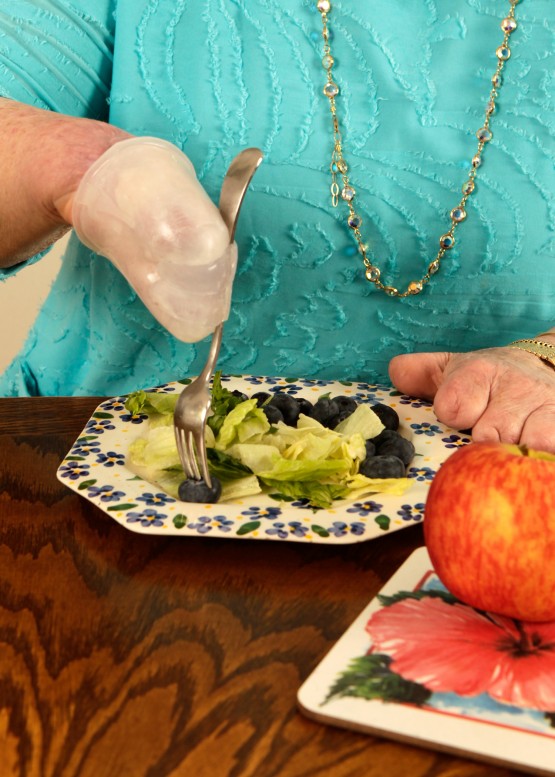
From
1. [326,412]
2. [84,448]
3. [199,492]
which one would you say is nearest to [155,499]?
[199,492]

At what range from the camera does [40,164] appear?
797mm

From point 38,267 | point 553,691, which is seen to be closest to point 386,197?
point 553,691

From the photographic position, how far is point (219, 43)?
108 centimetres

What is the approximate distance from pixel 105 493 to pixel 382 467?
228 millimetres

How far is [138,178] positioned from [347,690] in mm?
387

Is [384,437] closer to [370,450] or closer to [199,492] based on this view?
[370,450]

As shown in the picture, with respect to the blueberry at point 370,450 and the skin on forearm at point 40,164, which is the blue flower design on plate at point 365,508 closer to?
the blueberry at point 370,450

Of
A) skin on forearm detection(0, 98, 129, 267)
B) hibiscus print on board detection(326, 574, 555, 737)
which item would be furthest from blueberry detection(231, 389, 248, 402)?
hibiscus print on board detection(326, 574, 555, 737)

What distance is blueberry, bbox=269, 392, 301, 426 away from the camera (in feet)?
2.94

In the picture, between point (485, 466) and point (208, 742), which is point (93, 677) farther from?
point (485, 466)

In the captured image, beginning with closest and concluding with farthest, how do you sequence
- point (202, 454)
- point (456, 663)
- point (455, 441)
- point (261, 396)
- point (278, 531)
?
point (456, 663), point (278, 531), point (202, 454), point (455, 441), point (261, 396)

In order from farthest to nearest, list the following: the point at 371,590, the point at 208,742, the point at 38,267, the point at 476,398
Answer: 1. the point at 38,267
2. the point at 476,398
3. the point at 371,590
4. the point at 208,742

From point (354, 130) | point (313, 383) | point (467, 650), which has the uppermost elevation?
point (354, 130)

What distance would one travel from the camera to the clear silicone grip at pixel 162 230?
0.65 m
